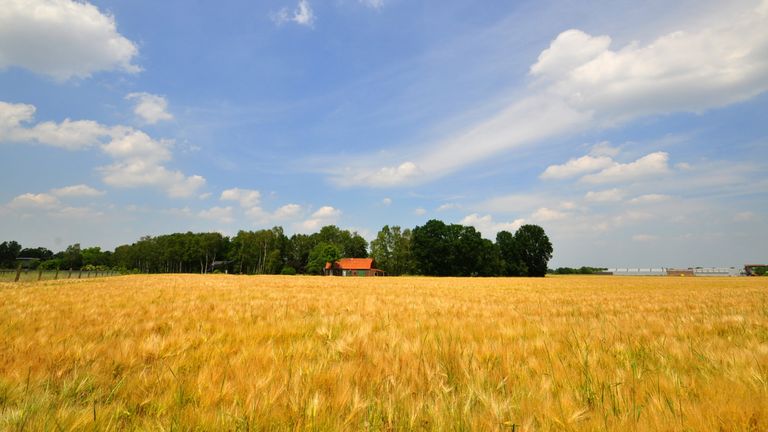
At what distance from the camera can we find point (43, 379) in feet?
8.63

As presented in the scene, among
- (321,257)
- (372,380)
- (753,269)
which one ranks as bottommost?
(753,269)

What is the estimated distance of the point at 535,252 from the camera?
90.6m

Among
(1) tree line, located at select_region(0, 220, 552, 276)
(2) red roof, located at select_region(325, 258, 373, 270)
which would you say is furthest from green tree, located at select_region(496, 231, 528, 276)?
(2) red roof, located at select_region(325, 258, 373, 270)

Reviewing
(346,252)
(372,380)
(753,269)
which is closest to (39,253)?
(346,252)

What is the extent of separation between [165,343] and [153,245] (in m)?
153

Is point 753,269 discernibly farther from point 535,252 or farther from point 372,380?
point 372,380

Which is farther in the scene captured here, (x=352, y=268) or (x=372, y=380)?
(x=352, y=268)

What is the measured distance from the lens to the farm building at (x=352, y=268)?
300ft

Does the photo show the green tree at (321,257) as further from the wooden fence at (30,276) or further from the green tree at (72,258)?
the green tree at (72,258)

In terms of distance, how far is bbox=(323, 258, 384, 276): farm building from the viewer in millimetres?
91562

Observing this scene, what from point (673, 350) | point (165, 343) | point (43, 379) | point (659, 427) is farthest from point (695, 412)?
point (165, 343)

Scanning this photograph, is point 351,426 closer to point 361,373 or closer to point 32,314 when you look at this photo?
point 361,373

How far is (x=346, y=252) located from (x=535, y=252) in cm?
5854

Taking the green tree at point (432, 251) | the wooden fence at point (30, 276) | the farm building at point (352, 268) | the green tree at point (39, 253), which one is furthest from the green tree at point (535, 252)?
the green tree at point (39, 253)
